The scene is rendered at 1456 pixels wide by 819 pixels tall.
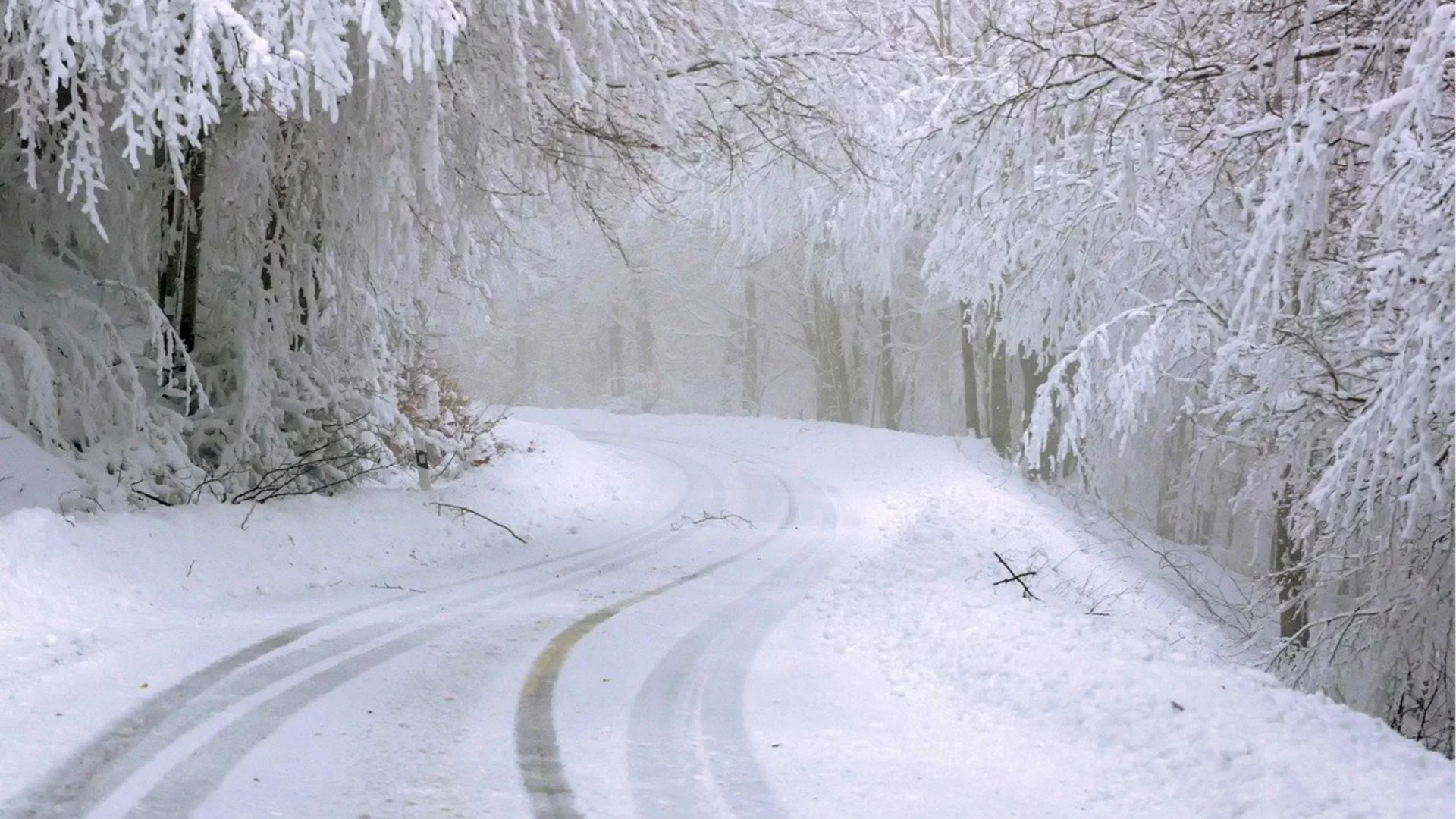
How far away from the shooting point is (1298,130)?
20.3 ft

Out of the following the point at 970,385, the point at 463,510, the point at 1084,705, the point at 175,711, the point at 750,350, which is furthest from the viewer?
the point at 750,350

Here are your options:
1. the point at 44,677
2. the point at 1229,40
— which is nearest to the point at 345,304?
the point at 44,677

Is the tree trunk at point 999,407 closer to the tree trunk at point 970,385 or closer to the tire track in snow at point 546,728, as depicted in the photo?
the tree trunk at point 970,385

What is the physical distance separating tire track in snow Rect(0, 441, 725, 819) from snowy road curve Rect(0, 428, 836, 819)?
0.01 m

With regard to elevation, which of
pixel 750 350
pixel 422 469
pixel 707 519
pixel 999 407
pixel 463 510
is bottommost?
pixel 707 519

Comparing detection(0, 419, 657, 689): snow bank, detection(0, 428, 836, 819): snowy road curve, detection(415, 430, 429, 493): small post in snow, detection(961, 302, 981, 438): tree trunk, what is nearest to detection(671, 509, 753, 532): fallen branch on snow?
detection(0, 419, 657, 689): snow bank

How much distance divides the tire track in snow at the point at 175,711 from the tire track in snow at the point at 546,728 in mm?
904

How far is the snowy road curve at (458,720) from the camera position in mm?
4445

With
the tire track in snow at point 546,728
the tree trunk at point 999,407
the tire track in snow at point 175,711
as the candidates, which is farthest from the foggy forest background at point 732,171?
the tree trunk at point 999,407

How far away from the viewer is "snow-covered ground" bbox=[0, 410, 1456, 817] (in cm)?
469

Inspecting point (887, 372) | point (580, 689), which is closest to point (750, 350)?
point (887, 372)

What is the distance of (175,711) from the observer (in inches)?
213

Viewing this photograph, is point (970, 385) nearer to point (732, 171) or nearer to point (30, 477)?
point (732, 171)

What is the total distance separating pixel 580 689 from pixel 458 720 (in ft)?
3.04
